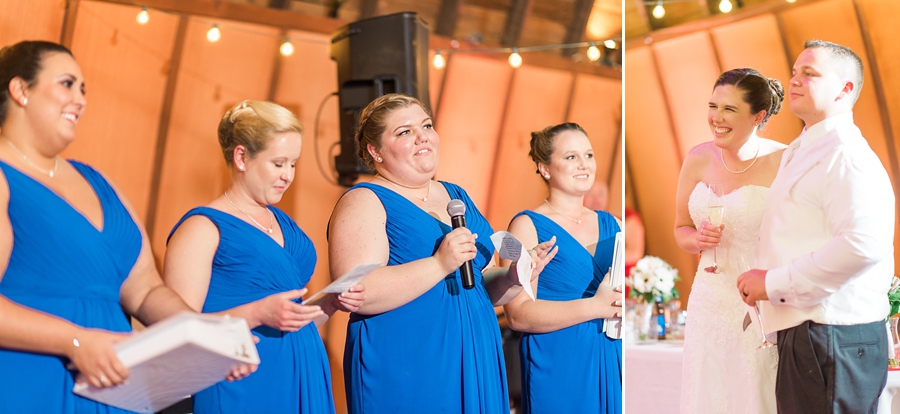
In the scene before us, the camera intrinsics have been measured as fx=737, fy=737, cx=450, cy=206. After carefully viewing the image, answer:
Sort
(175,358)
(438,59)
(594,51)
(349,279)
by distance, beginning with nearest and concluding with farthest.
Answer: (175,358) < (349,279) < (594,51) < (438,59)

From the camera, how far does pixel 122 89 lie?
14.6 feet

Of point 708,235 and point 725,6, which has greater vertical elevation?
point 725,6

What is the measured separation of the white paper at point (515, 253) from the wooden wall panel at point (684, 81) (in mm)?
3311

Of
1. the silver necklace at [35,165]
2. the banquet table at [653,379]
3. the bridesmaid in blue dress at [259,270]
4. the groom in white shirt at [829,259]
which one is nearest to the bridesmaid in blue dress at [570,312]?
the groom in white shirt at [829,259]

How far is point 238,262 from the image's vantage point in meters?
2.04

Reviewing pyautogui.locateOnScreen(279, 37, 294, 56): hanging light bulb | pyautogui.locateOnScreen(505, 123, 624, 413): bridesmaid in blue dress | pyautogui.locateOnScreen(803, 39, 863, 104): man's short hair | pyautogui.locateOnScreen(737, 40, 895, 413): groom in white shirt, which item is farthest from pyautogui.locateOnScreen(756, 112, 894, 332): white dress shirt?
pyautogui.locateOnScreen(279, 37, 294, 56): hanging light bulb

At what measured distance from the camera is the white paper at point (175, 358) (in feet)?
4.77

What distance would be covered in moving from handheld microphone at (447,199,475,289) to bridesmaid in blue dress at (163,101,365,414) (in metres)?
0.31

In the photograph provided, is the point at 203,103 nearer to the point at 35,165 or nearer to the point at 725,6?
the point at 35,165

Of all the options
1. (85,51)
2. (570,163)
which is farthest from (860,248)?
(85,51)

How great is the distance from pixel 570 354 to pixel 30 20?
3.36m

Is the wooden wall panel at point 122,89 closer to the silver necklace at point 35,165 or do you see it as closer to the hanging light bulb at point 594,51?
the silver necklace at point 35,165

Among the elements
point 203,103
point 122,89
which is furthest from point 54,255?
point 203,103

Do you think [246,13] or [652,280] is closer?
[652,280]
